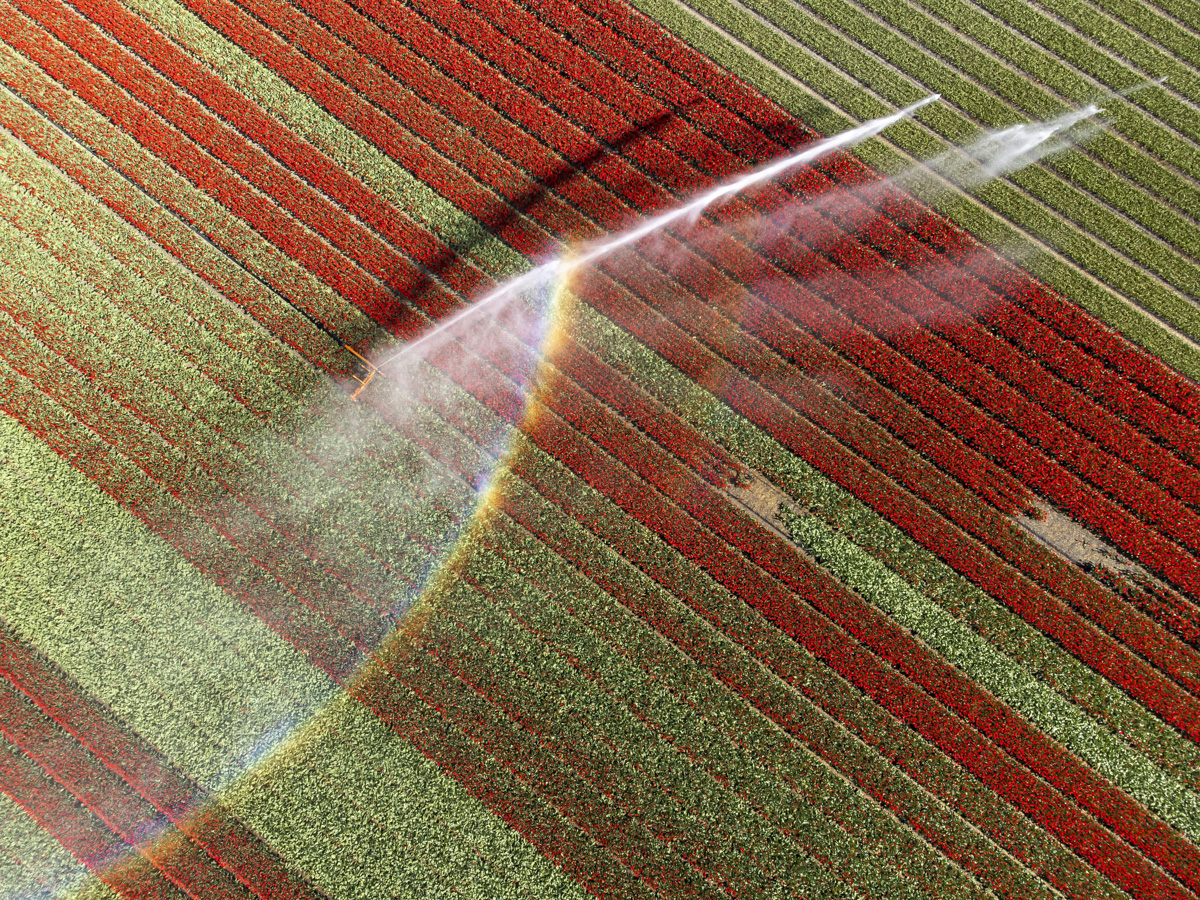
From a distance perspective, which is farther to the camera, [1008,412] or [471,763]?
[1008,412]

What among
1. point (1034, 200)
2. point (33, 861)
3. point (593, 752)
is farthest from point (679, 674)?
point (1034, 200)

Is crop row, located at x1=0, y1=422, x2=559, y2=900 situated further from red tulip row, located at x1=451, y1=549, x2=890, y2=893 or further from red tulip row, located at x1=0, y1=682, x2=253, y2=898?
red tulip row, located at x1=451, y1=549, x2=890, y2=893

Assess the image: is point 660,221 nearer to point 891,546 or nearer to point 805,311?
point 805,311

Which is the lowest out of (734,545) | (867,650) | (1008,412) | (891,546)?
(867,650)

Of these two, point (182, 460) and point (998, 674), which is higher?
point (998, 674)

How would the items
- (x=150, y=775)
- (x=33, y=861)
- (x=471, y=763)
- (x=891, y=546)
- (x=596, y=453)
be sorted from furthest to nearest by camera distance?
(x=596, y=453) < (x=891, y=546) < (x=471, y=763) < (x=150, y=775) < (x=33, y=861)

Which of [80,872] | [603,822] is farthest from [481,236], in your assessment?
[80,872]

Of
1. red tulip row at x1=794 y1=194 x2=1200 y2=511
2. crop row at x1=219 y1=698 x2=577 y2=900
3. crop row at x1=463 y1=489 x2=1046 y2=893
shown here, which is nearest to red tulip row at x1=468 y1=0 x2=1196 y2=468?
red tulip row at x1=794 y1=194 x2=1200 y2=511
